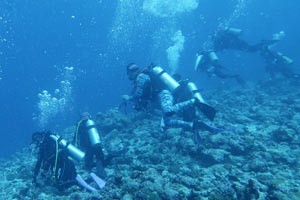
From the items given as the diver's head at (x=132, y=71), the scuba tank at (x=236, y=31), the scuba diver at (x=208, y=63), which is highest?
the scuba tank at (x=236, y=31)

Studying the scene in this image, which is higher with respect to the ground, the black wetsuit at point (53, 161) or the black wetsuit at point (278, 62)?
the black wetsuit at point (278, 62)

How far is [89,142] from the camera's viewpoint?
24.2ft

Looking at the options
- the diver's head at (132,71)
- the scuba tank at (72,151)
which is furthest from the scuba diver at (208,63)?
A: the scuba tank at (72,151)

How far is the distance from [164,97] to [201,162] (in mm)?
2359

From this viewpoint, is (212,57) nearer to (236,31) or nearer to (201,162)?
(236,31)

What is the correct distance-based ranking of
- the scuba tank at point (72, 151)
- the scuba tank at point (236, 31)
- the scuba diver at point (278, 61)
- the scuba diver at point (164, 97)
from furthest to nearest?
1. the scuba tank at point (236, 31)
2. the scuba diver at point (278, 61)
3. the scuba diver at point (164, 97)
4. the scuba tank at point (72, 151)

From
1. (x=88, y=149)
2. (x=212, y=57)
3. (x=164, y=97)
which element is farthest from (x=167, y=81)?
(x=212, y=57)

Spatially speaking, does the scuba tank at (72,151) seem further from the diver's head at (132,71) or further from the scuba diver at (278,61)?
the scuba diver at (278,61)

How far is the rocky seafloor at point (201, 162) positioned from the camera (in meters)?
3.83

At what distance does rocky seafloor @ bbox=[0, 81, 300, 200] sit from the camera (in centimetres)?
383

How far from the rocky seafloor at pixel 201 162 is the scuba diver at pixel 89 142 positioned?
0.46 metres

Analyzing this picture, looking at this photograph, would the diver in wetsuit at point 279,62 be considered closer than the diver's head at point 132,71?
No

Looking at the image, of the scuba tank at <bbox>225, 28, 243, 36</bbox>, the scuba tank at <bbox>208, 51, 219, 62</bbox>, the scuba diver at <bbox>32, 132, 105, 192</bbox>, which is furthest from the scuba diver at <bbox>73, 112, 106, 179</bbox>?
the scuba tank at <bbox>225, 28, 243, 36</bbox>

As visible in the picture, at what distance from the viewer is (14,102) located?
15400 cm
